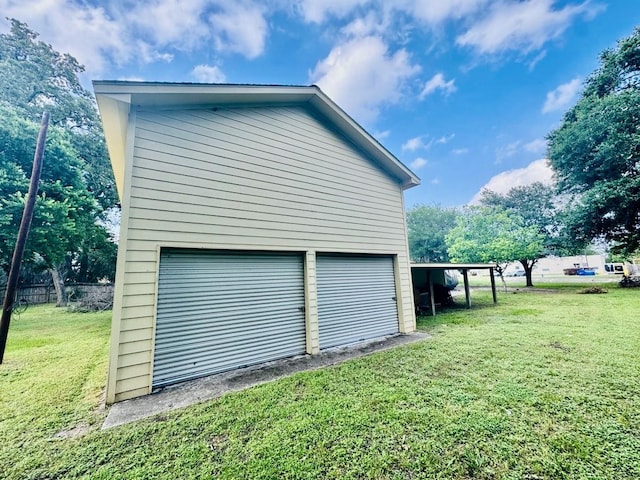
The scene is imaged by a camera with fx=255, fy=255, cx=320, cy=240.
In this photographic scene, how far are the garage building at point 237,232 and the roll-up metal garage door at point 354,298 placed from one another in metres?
0.03

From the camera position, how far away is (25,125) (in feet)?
34.0

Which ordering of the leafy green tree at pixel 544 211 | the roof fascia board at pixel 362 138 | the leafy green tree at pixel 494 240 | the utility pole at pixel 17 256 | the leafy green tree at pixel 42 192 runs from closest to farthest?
1. the utility pole at pixel 17 256
2. the roof fascia board at pixel 362 138
3. the leafy green tree at pixel 42 192
4. the leafy green tree at pixel 494 240
5. the leafy green tree at pixel 544 211

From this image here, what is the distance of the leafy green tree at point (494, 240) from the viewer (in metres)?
16.7

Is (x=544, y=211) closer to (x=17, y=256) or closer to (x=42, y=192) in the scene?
(x=17, y=256)

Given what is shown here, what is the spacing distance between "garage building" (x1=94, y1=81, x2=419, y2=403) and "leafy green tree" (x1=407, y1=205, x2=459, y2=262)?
24072 millimetres

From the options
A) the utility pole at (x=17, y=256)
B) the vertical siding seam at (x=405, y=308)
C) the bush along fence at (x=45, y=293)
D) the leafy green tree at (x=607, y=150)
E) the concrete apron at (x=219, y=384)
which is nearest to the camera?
the concrete apron at (x=219, y=384)

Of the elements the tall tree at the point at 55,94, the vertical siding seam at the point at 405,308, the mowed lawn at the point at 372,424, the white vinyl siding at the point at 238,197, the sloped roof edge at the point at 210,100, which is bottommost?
the mowed lawn at the point at 372,424

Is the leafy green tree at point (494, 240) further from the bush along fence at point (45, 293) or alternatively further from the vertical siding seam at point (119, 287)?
the bush along fence at point (45, 293)

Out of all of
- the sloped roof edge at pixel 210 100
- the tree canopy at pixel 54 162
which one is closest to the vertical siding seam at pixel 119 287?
the sloped roof edge at pixel 210 100

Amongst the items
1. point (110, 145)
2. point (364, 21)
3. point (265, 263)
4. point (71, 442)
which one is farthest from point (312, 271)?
point (364, 21)

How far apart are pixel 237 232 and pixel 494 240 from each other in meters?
18.4

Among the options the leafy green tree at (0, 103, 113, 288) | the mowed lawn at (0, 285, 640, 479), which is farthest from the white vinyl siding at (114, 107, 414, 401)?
the leafy green tree at (0, 103, 113, 288)

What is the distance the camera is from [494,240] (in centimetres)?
1727

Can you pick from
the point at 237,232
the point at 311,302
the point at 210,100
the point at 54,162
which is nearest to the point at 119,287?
the point at 237,232
